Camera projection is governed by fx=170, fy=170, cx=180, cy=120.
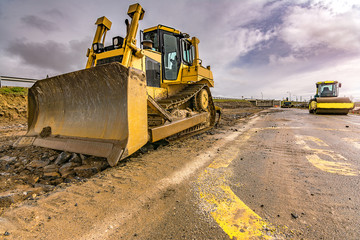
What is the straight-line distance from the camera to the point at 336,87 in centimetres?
1702

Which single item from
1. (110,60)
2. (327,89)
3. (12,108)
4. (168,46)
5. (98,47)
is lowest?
(12,108)

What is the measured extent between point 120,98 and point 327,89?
857 inches

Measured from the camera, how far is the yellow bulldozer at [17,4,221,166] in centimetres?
269

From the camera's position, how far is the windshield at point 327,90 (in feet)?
56.1

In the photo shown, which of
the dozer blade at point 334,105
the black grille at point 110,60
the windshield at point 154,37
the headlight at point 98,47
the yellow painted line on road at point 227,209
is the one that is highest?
the windshield at point 154,37

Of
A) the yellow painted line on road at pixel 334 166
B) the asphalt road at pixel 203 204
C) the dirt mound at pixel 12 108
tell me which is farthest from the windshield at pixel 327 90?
the dirt mound at pixel 12 108

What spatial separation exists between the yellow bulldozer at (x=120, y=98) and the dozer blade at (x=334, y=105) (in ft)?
42.2

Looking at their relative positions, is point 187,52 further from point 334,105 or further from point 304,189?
point 334,105

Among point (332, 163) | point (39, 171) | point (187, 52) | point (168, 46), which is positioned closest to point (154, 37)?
point (168, 46)

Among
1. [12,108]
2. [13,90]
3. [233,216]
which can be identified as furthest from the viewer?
[13,90]

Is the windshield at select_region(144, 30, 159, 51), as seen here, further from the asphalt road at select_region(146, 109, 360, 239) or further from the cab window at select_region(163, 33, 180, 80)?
the asphalt road at select_region(146, 109, 360, 239)

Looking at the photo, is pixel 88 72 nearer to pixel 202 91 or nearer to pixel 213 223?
pixel 213 223

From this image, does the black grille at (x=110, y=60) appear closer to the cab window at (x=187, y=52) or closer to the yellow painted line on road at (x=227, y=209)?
the cab window at (x=187, y=52)

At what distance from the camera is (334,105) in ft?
43.5
